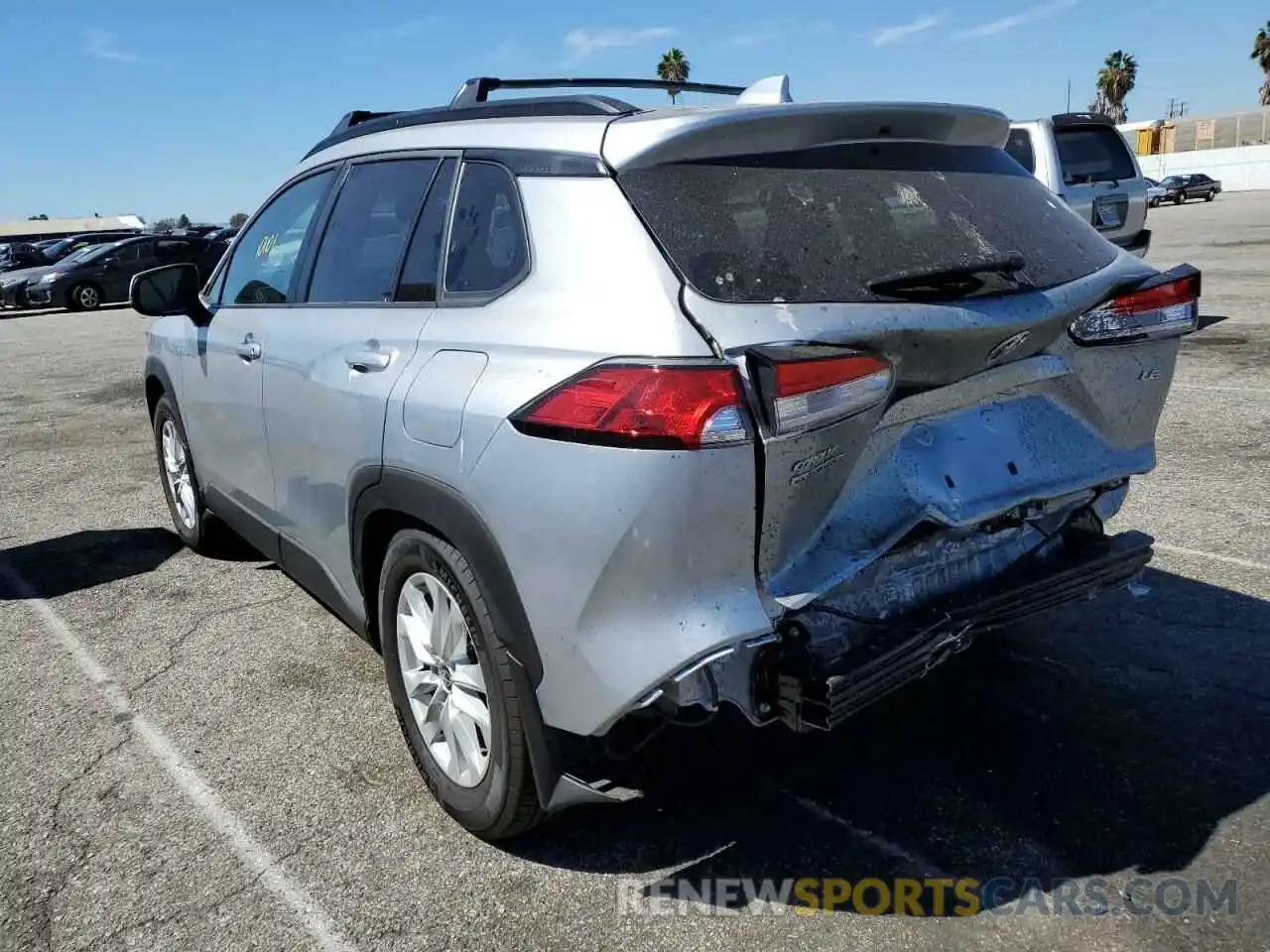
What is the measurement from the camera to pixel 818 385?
2.31 metres

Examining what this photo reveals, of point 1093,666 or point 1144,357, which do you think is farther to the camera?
point 1093,666

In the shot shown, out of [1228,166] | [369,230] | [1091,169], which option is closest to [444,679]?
[369,230]

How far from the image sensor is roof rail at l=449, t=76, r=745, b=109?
358cm

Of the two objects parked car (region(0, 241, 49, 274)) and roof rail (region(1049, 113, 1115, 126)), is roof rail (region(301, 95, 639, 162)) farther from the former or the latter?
parked car (region(0, 241, 49, 274))

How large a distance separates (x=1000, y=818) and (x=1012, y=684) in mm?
828

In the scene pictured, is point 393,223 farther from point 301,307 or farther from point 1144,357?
point 1144,357

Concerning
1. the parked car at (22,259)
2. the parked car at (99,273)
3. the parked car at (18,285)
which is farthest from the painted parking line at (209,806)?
the parked car at (22,259)

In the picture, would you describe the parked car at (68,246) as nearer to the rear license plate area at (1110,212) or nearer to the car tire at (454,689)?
the rear license plate area at (1110,212)

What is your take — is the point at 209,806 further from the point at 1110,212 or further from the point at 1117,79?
the point at 1117,79

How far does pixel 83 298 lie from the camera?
82.6 ft

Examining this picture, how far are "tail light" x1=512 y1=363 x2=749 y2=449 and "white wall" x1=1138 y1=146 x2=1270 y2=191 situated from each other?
6818 centimetres

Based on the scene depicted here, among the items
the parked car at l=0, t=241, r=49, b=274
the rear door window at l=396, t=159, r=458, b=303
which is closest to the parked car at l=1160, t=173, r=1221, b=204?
the parked car at l=0, t=241, r=49, b=274

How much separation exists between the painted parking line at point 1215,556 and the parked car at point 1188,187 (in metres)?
54.5

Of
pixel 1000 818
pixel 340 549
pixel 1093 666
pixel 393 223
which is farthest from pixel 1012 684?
pixel 393 223
